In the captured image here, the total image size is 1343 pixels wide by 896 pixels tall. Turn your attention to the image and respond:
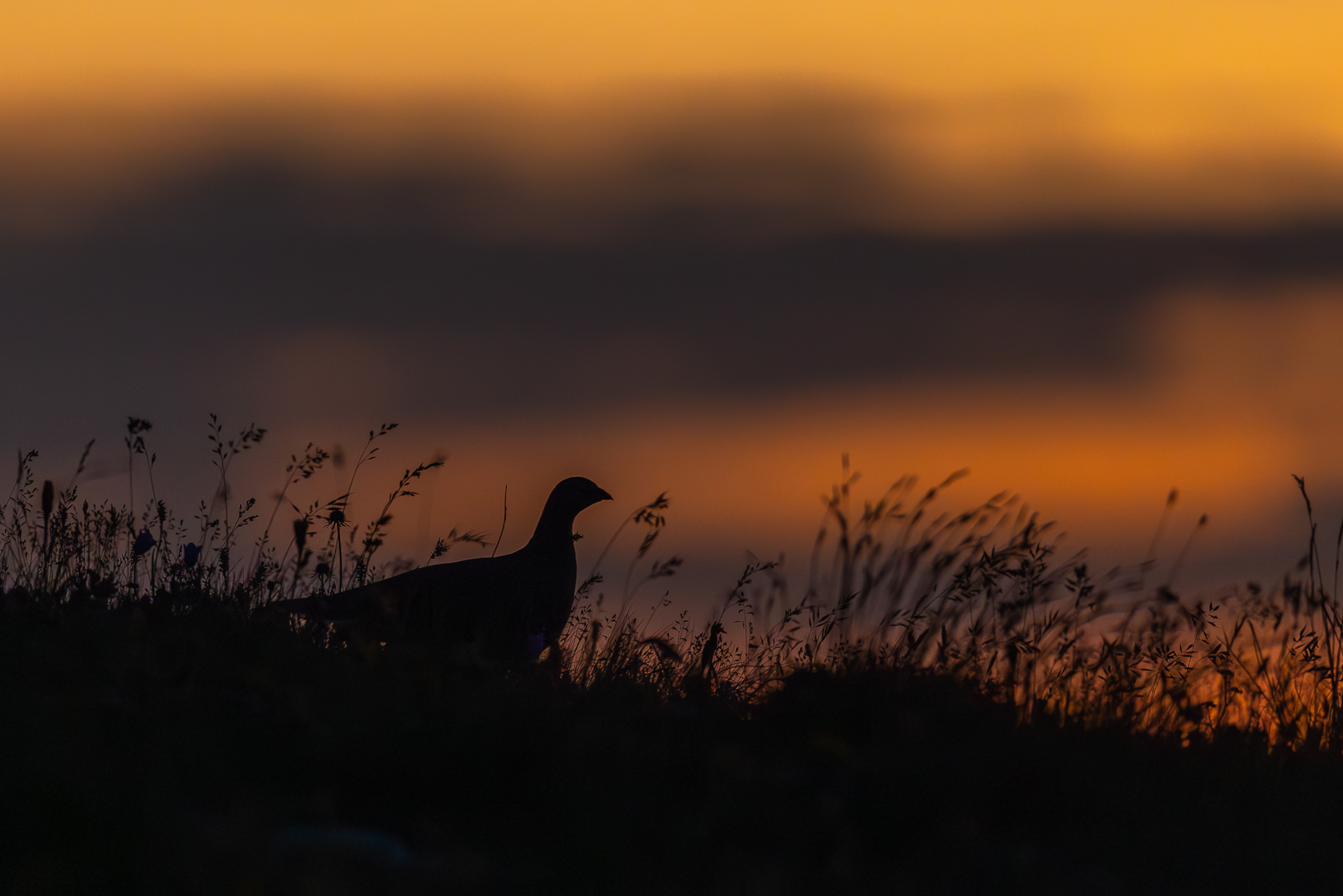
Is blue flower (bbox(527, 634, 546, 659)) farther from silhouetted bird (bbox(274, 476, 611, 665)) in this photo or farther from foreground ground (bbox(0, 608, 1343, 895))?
foreground ground (bbox(0, 608, 1343, 895))

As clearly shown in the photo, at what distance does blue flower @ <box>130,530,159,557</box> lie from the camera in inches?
238

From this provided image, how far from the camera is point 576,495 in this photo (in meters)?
8.09

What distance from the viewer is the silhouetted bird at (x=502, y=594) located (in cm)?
607

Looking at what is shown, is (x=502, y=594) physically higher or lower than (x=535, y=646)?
higher

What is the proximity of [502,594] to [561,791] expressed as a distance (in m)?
3.69

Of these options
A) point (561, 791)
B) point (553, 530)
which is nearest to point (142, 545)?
point (553, 530)

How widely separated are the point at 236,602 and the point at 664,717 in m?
2.20

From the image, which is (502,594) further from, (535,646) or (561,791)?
(561,791)

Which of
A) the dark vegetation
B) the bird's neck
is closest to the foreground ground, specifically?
the dark vegetation

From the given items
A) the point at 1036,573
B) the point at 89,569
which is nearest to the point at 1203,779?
the point at 1036,573

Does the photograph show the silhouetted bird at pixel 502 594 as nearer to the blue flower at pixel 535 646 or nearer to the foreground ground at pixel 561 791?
the blue flower at pixel 535 646

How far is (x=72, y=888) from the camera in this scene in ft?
9.12


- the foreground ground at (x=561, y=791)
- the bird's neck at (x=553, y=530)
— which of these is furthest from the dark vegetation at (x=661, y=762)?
the bird's neck at (x=553, y=530)

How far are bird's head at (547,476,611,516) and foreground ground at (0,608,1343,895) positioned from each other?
11.2ft
